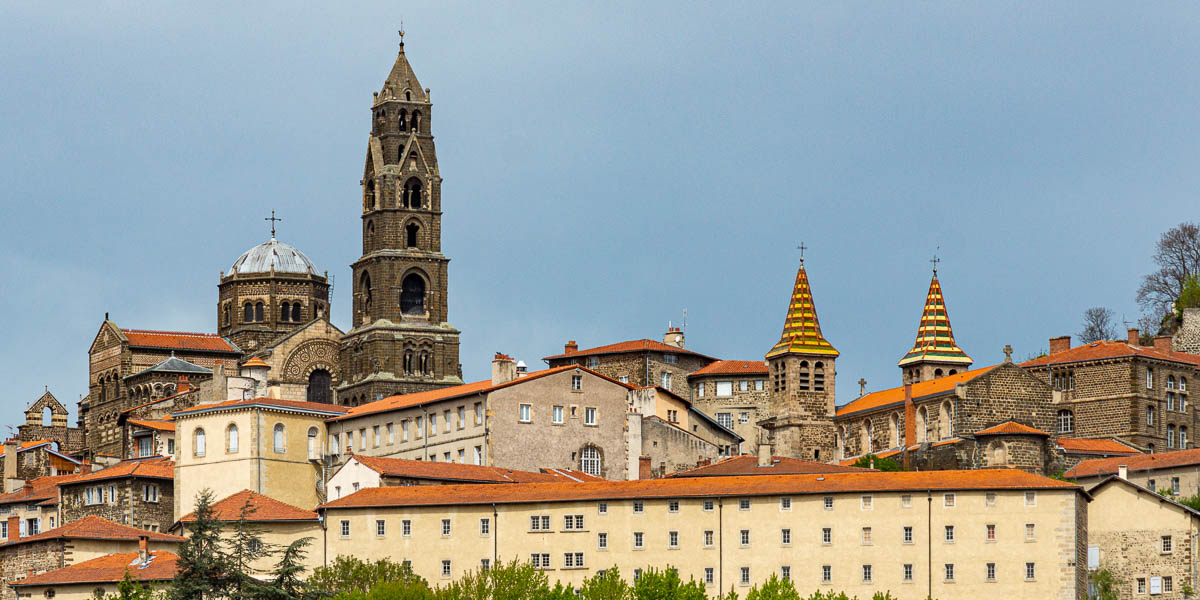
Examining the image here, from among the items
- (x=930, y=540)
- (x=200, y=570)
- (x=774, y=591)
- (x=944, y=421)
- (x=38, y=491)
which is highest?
(x=944, y=421)

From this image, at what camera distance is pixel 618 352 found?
5477 inches

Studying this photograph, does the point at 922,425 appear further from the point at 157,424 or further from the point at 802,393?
the point at 157,424

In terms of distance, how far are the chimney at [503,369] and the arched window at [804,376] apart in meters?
18.2

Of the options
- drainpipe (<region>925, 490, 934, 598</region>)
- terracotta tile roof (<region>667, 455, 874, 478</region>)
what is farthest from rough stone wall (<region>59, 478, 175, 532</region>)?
drainpipe (<region>925, 490, 934, 598</region>)

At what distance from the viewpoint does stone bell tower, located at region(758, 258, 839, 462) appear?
433 ft

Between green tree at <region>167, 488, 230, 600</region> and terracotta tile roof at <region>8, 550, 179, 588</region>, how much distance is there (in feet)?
17.0

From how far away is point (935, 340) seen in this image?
466 ft

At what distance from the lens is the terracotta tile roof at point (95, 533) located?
355 ft

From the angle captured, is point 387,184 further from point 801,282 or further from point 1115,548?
point 1115,548

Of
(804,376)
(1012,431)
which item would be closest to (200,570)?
(1012,431)

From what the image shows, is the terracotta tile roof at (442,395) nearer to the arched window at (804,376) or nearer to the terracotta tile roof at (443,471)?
the terracotta tile roof at (443,471)

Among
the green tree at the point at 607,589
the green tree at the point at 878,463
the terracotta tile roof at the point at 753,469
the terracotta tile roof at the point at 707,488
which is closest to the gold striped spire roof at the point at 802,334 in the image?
the green tree at the point at 878,463

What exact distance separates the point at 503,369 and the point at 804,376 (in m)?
19.3

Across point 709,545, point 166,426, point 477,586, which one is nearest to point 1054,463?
point 709,545
